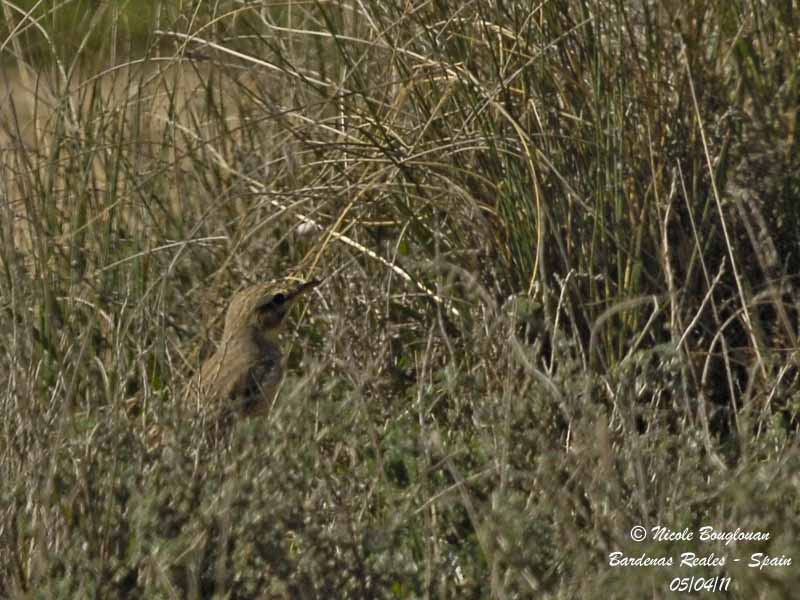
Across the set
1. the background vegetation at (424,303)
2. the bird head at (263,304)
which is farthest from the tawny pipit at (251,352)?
the background vegetation at (424,303)

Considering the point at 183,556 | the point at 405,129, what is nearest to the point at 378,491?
→ the point at 183,556

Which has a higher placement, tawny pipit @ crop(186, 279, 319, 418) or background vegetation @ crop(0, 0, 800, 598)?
background vegetation @ crop(0, 0, 800, 598)

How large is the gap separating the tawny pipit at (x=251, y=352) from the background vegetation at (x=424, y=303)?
4.2 inches

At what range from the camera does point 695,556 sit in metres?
3.32

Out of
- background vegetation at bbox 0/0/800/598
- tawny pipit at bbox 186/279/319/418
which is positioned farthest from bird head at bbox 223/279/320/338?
background vegetation at bbox 0/0/800/598

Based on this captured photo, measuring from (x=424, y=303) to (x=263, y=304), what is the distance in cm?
51

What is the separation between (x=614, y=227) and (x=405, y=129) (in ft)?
2.66

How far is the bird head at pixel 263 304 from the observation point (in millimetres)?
5066

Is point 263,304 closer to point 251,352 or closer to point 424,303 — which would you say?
point 251,352

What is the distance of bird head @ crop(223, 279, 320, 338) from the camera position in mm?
5066

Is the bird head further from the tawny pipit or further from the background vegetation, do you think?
the background vegetation

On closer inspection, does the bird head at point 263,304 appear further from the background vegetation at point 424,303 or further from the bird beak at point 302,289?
the background vegetation at point 424,303

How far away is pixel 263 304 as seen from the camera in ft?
16.7

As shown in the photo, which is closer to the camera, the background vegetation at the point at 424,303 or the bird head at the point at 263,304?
the background vegetation at the point at 424,303
